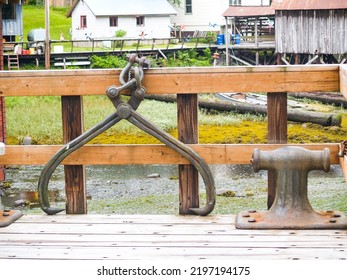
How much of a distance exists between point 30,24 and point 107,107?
1648 inches

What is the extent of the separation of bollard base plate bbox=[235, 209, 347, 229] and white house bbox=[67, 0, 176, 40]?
186 ft

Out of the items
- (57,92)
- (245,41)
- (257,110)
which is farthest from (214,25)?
(57,92)

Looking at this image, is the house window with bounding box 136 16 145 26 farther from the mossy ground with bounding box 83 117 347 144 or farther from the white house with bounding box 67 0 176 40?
the mossy ground with bounding box 83 117 347 144

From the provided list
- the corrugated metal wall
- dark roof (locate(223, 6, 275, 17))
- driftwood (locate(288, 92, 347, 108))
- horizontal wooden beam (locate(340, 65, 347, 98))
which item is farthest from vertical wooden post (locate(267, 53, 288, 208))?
dark roof (locate(223, 6, 275, 17))

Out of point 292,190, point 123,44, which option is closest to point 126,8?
point 123,44

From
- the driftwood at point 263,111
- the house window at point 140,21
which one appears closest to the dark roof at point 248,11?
the house window at point 140,21

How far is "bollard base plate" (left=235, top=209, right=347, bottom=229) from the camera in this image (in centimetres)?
507

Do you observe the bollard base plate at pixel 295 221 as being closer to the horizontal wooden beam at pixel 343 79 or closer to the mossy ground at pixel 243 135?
the horizontal wooden beam at pixel 343 79

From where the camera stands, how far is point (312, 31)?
4350 cm

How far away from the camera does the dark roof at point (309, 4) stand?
41375mm

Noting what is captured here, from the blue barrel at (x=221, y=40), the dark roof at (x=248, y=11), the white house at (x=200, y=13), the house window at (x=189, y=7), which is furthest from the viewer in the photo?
the house window at (x=189, y=7)
